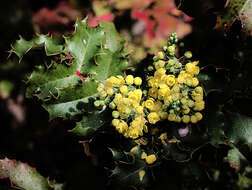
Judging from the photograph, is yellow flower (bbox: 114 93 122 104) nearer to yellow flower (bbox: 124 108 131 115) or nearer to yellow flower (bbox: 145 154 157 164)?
yellow flower (bbox: 124 108 131 115)

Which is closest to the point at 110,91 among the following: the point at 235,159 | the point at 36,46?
the point at 36,46

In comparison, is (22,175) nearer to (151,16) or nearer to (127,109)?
(127,109)

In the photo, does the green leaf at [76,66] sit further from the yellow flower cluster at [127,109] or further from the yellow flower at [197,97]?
the yellow flower at [197,97]

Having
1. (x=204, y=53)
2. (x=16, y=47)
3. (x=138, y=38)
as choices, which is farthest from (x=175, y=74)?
(x=138, y=38)

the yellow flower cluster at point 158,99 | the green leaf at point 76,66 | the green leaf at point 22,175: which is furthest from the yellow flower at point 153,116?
the green leaf at point 22,175

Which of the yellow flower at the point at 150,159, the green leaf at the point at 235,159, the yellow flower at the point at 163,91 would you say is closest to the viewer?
the yellow flower at the point at 163,91

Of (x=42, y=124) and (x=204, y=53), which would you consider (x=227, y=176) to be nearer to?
(x=204, y=53)

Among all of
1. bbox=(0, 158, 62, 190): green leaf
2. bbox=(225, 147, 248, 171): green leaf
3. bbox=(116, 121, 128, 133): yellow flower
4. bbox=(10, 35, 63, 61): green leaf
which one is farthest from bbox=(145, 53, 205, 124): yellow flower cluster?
bbox=(0, 158, 62, 190): green leaf
